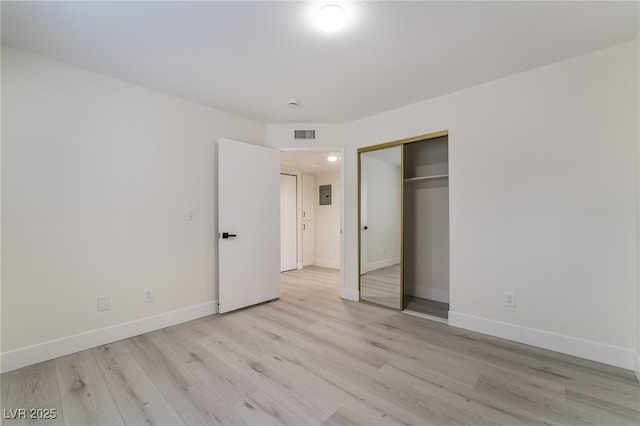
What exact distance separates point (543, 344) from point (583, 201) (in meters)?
1.27

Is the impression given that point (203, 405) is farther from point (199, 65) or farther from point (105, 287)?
point (199, 65)

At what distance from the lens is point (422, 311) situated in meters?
3.27

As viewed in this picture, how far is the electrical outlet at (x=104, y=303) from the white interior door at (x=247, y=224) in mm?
1037

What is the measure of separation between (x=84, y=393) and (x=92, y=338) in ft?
2.49

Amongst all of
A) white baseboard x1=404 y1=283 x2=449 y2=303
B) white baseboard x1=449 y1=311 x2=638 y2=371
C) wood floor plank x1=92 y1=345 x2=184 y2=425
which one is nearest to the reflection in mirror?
white baseboard x1=404 y1=283 x2=449 y2=303

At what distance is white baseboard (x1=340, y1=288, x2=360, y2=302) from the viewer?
3682mm

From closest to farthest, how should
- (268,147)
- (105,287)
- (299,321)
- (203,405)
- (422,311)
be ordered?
(203,405) → (105,287) → (299,321) → (422,311) → (268,147)

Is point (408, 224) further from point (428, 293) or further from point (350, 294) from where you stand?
point (350, 294)

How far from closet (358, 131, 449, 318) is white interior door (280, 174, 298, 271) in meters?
2.42

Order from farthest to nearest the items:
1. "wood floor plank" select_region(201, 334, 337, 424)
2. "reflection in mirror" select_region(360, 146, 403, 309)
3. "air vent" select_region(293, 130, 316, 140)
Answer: "air vent" select_region(293, 130, 316, 140)
"reflection in mirror" select_region(360, 146, 403, 309)
"wood floor plank" select_region(201, 334, 337, 424)

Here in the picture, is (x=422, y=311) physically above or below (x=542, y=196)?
below

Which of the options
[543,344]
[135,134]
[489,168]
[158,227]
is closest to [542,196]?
[489,168]

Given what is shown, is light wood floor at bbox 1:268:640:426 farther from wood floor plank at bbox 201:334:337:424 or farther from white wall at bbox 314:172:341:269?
white wall at bbox 314:172:341:269

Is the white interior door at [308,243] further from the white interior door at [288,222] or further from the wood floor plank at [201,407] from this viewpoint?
the wood floor plank at [201,407]
